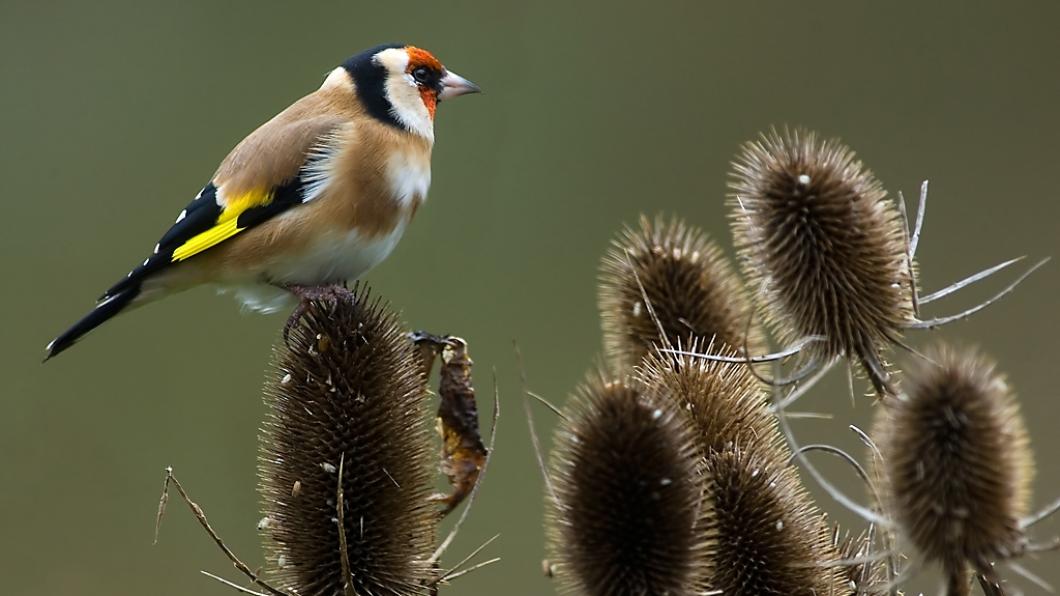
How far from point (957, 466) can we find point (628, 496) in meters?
0.65

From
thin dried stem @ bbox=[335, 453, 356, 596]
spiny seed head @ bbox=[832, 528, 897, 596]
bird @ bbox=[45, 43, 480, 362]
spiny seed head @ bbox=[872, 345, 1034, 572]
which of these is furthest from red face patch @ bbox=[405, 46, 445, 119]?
spiny seed head @ bbox=[872, 345, 1034, 572]

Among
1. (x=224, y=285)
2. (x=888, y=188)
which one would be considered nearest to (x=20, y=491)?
(x=224, y=285)

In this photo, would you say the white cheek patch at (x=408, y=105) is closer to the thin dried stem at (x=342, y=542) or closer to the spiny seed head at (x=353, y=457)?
the spiny seed head at (x=353, y=457)

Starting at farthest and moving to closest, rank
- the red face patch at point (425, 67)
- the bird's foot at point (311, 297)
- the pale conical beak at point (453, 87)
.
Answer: the pale conical beak at point (453, 87), the red face patch at point (425, 67), the bird's foot at point (311, 297)

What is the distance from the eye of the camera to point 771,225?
142 inches

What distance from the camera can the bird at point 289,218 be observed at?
439 cm

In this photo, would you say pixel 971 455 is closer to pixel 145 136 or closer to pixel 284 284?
pixel 284 284

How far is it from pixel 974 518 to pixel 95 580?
6937mm

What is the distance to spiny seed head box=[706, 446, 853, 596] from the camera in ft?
10.4

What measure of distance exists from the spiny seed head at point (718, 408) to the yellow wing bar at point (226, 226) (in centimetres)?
154

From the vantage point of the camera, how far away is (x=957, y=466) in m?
2.60

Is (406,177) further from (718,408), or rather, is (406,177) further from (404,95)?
(718,408)

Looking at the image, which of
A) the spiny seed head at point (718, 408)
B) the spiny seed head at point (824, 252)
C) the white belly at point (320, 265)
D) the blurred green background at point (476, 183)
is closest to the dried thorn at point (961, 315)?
the spiny seed head at point (824, 252)

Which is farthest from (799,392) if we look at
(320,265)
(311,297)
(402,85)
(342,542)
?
(402,85)
